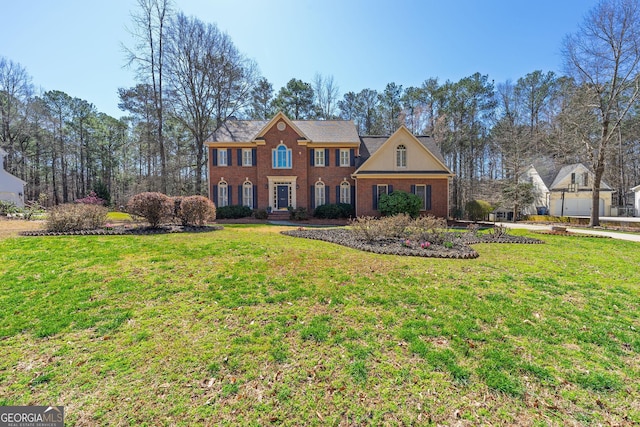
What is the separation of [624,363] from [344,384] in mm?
3267

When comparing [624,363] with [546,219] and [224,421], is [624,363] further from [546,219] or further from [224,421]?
[546,219]

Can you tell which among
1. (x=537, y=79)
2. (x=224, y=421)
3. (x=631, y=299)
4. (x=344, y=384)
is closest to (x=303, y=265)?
(x=344, y=384)

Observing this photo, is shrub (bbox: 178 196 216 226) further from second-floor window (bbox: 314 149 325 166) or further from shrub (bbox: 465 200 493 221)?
shrub (bbox: 465 200 493 221)

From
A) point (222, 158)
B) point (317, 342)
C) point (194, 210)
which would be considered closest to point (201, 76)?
point (222, 158)

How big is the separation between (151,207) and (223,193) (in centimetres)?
1044

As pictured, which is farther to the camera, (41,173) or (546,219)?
(41,173)

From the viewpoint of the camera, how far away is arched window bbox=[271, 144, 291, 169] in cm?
2097

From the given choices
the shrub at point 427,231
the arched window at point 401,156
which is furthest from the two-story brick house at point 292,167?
the shrub at point 427,231

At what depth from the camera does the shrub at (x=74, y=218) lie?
33.2 feet

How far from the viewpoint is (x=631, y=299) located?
187 inches

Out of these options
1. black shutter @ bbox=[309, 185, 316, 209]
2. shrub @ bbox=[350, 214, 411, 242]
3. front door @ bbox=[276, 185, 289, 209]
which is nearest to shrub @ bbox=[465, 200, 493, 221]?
black shutter @ bbox=[309, 185, 316, 209]

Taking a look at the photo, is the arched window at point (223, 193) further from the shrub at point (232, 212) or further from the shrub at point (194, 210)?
the shrub at point (194, 210)

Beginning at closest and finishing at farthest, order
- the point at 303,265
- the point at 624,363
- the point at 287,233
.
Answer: the point at 624,363
the point at 303,265
the point at 287,233

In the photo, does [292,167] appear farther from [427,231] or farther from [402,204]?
[427,231]
